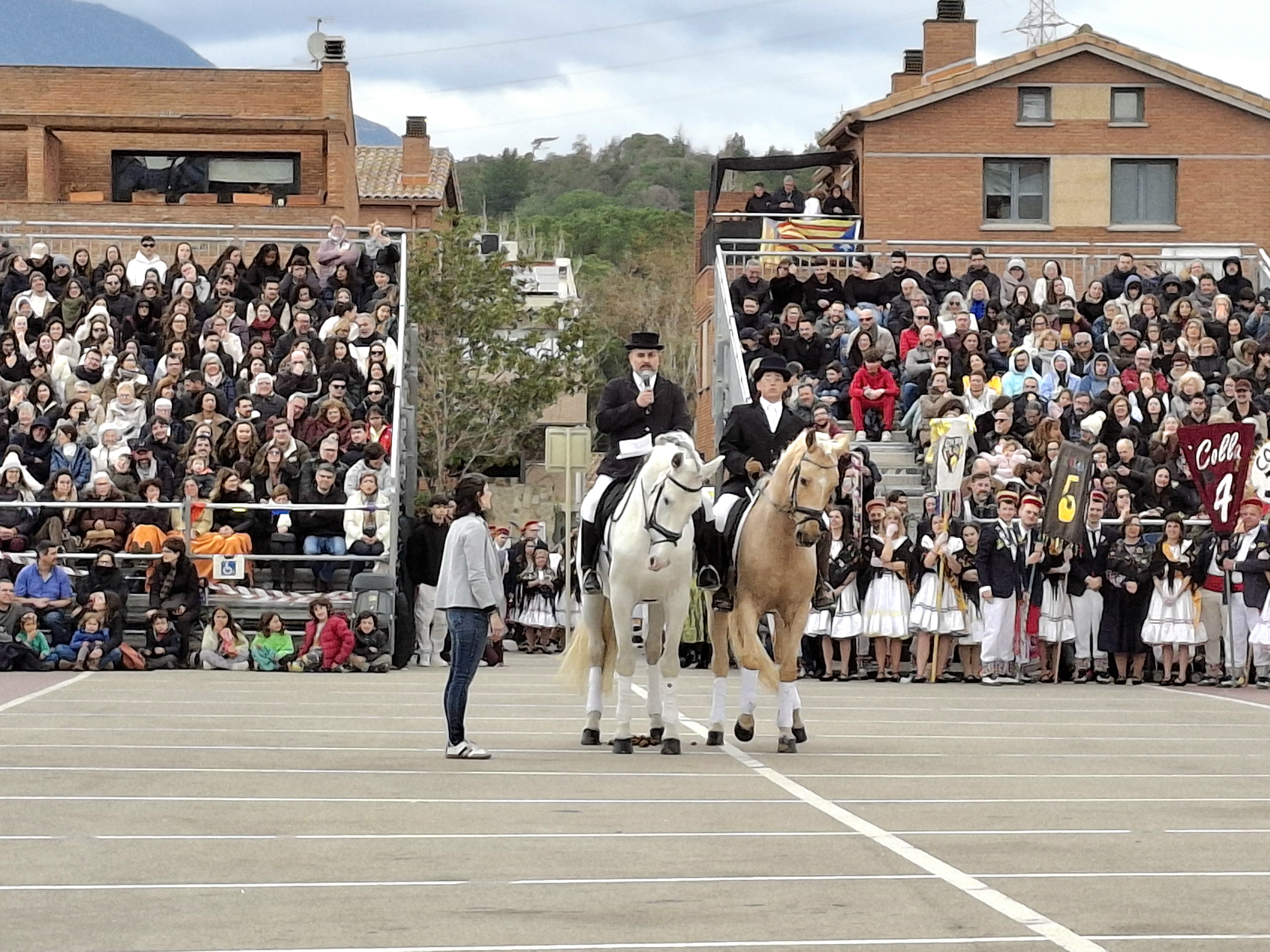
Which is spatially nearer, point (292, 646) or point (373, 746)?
point (373, 746)

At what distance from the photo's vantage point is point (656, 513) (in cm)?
1464

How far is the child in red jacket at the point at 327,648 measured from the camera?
24.6m

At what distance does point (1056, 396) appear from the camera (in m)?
29.5

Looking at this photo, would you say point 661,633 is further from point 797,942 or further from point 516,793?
point 797,942

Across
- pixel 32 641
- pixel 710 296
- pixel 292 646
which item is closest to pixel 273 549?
pixel 292 646

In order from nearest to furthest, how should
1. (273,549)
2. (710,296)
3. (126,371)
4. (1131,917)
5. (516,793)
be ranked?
(1131,917) < (516,793) < (273,549) < (126,371) < (710,296)

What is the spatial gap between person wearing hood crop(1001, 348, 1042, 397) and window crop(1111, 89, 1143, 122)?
776 inches

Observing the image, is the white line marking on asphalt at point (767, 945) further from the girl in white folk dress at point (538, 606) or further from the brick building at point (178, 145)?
the brick building at point (178, 145)

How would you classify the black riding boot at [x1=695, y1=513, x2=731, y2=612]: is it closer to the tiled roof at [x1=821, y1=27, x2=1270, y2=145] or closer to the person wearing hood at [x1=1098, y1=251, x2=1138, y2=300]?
the person wearing hood at [x1=1098, y1=251, x2=1138, y2=300]

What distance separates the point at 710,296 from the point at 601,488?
89.7 ft

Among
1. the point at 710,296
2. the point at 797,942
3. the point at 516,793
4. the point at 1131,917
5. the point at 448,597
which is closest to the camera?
the point at 797,942

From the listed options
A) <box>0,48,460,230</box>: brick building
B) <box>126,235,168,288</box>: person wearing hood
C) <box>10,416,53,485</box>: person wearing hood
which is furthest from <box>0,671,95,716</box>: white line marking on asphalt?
<box>0,48,460,230</box>: brick building

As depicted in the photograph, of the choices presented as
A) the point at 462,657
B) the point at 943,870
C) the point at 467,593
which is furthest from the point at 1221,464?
the point at 943,870

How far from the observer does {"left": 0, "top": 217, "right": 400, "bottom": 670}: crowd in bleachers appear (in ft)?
81.4
